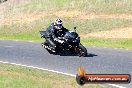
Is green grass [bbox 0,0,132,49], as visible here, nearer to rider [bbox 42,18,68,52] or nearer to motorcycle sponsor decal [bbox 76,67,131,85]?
rider [bbox 42,18,68,52]

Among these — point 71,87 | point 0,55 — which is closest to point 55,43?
point 0,55

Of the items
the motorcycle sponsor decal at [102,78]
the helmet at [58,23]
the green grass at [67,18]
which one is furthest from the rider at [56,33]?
the motorcycle sponsor decal at [102,78]

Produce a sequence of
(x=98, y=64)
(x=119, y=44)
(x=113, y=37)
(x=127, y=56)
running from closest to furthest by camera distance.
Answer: (x=98, y=64) → (x=127, y=56) → (x=119, y=44) → (x=113, y=37)

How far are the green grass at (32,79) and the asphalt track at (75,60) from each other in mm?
1361

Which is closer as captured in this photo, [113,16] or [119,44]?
[119,44]

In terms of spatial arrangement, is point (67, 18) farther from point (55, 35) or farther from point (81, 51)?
point (81, 51)

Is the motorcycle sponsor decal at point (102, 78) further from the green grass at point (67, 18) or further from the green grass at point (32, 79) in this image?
the green grass at point (67, 18)

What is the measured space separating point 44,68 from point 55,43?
4672 millimetres

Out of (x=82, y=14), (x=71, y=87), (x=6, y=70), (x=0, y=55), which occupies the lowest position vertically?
(x=82, y=14)

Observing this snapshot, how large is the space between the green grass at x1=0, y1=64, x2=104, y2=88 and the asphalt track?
1361mm

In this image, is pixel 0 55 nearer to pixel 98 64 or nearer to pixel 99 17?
pixel 98 64

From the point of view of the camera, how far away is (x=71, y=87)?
593 inches

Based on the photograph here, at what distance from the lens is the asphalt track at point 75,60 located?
→ 19325 millimetres

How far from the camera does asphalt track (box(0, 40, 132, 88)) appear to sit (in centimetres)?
1933
